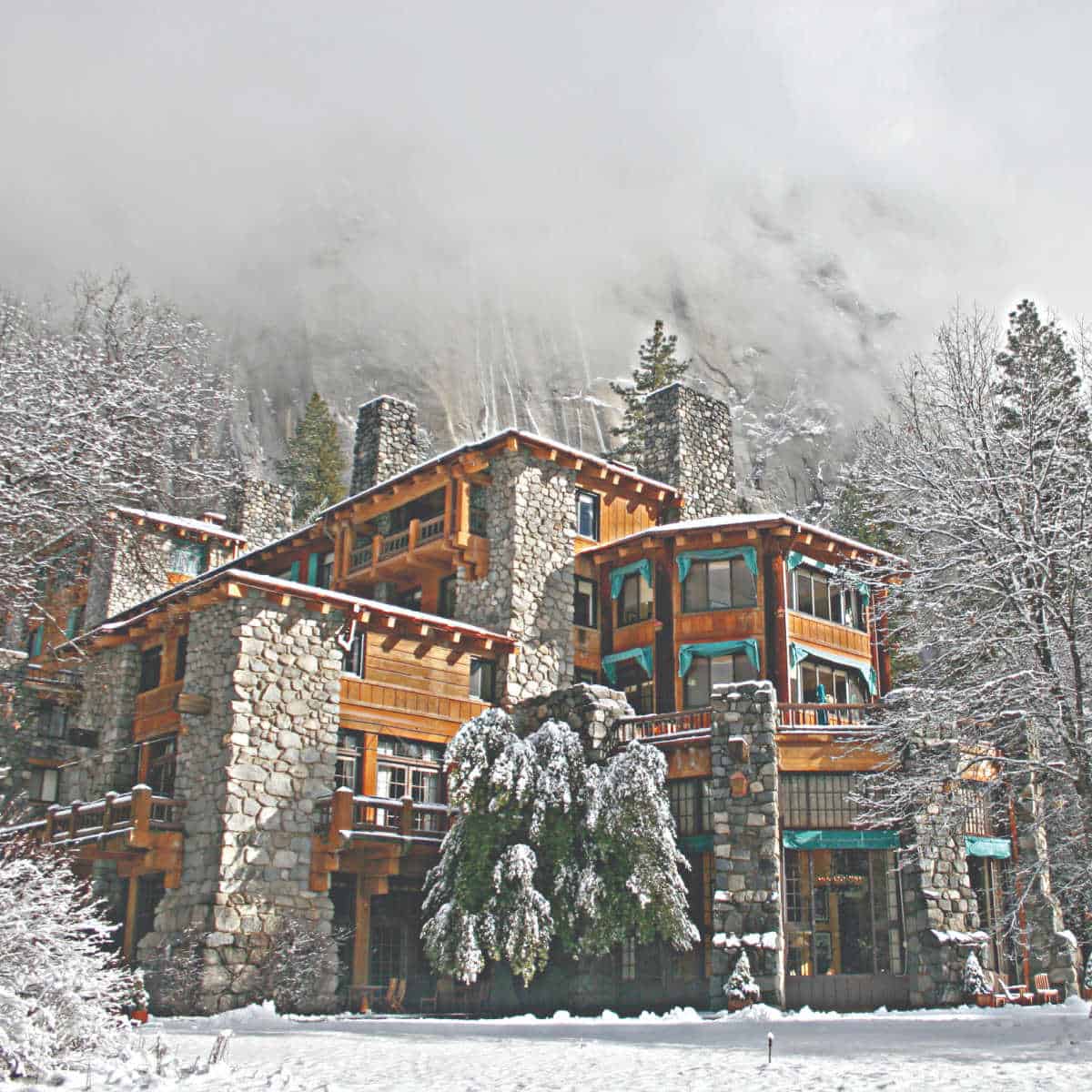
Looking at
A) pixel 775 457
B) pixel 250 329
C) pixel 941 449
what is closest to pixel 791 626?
pixel 941 449

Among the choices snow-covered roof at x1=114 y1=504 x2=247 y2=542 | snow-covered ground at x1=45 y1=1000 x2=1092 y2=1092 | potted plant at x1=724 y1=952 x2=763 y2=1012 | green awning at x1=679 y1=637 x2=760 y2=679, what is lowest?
snow-covered ground at x1=45 y1=1000 x2=1092 y2=1092

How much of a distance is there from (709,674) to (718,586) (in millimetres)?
2453

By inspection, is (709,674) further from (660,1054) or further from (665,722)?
(660,1054)

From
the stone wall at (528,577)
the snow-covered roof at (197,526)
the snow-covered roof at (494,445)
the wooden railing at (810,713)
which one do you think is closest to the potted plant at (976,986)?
the wooden railing at (810,713)

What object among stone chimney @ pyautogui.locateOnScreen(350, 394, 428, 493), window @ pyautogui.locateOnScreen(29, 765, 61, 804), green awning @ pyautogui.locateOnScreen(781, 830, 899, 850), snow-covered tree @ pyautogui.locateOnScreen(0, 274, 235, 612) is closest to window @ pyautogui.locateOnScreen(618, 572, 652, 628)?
stone chimney @ pyautogui.locateOnScreen(350, 394, 428, 493)

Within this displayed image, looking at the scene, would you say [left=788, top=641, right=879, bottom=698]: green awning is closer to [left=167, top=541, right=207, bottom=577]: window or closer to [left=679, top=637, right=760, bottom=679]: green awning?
[left=679, top=637, right=760, bottom=679]: green awning

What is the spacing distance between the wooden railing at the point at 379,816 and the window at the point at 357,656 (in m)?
3.16

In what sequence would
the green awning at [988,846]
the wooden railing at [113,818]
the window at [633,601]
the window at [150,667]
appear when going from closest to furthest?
the wooden railing at [113,818] < the green awning at [988,846] < the window at [150,667] < the window at [633,601]

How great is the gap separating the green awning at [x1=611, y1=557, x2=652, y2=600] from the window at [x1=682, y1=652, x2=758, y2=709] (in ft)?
9.18

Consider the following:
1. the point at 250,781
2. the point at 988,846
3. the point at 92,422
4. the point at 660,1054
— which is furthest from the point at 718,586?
the point at 92,422

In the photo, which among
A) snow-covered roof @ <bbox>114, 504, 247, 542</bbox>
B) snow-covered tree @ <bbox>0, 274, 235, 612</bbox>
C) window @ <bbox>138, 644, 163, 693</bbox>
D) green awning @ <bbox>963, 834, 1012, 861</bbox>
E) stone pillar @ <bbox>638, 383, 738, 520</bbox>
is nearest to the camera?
snow-covered tree @ <bbox>0, 274, 235, 612</bbox>

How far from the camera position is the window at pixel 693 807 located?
2789cm

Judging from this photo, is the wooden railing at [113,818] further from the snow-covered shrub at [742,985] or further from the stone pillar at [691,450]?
the stone pillar at [691,450]

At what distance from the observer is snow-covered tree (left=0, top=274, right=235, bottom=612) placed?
12969 millimetres
